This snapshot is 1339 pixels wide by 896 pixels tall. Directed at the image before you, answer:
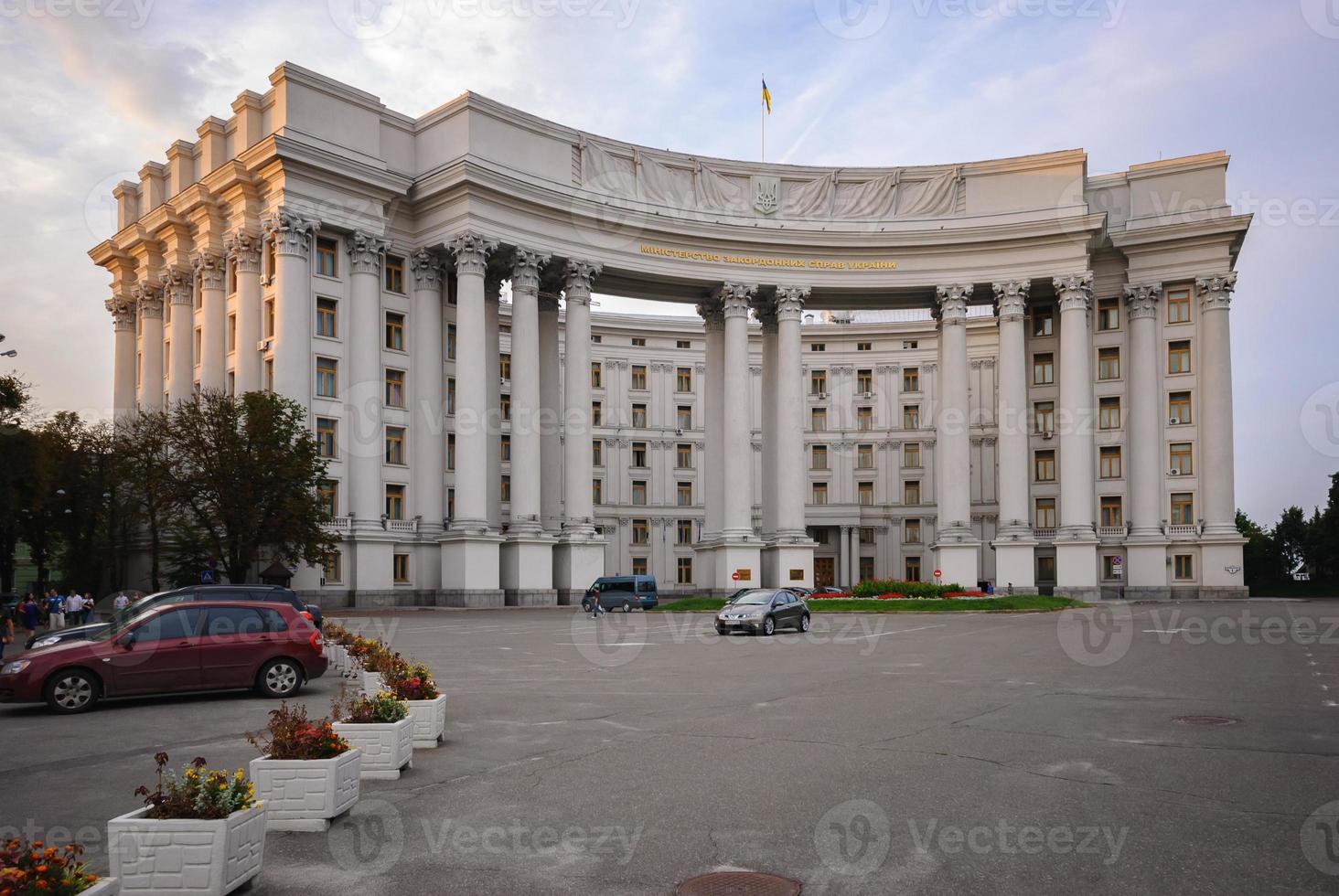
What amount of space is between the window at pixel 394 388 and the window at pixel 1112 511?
41909mm

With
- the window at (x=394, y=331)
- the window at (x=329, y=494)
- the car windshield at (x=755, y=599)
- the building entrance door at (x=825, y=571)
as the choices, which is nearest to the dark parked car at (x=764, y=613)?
the car windshield at (x=755, y=599)

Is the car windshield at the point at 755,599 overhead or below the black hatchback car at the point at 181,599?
below

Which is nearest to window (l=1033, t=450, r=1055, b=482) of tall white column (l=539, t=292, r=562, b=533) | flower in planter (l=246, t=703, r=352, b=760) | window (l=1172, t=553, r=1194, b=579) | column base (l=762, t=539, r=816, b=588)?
window (l=1172, t=553, r=1194, b=579)

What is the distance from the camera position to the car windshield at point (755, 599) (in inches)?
1293

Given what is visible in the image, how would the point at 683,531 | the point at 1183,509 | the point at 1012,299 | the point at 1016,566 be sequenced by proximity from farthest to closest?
the point at 683,531 < the point at 1183,509 < the point at 1012,299 < the point at 1016,566

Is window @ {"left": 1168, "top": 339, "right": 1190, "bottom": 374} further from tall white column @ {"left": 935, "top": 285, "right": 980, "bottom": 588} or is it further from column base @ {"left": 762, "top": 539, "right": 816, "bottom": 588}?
column base @ {"left": 762, "top": 539, "right": 816, "bottom": 588}

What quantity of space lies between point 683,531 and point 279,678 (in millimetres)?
71455

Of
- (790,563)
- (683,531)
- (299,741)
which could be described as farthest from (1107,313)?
(299,741)

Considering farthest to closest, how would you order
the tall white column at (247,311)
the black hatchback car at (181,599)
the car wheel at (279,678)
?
the tall white column at (247,311) < the black hatchback car at (181,599) < the car wheel at (279,678)

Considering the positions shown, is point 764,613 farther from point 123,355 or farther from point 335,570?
point 123,355

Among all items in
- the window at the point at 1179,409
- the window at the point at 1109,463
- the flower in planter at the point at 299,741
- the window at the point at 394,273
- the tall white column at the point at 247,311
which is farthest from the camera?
the window at the point at 1109,463

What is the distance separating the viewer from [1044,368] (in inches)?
2741

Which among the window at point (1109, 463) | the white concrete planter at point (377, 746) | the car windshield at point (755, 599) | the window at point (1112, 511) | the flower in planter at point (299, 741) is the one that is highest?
the window at point (1109, 463)

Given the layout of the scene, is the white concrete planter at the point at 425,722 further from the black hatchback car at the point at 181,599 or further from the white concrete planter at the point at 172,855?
the black hatchback car at the point at 181,599
